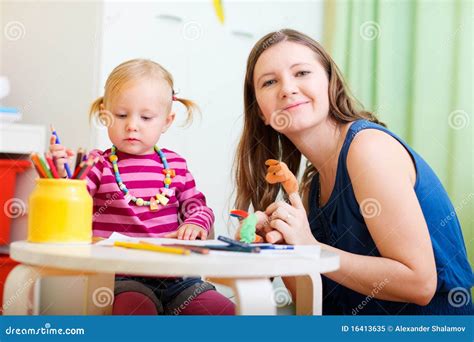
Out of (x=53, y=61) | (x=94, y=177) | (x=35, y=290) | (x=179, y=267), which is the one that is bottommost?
(x=35, y=290)

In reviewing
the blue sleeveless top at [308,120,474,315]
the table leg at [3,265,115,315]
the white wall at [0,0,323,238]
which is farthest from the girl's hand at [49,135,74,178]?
the white wall at [0,0,323,238]

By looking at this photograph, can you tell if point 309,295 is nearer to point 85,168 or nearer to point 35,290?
point 85,168

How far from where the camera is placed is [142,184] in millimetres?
1181

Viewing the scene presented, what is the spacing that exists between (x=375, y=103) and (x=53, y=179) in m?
1.34

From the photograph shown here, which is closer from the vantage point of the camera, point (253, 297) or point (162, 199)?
point (253, 297)

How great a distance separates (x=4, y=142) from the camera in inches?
72.4

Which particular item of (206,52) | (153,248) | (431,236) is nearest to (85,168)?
(153,248)

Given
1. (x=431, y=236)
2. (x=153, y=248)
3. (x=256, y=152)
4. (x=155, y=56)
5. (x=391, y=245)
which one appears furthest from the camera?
(x=155, y=56)

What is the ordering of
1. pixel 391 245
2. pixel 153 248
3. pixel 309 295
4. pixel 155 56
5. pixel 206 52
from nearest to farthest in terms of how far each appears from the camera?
pixel 153 248 → pixel 309 295 → pixel 391 245 → pixel 155 56 → pixel 206 52

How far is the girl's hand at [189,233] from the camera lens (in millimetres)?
1039

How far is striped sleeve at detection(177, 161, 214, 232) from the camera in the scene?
114cm

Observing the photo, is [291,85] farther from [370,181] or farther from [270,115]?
[370,181]

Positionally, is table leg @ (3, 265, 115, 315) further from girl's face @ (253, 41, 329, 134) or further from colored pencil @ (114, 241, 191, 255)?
girl's face @ (253, 41, 329, 134)

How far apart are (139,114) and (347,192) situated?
0.43 meters
